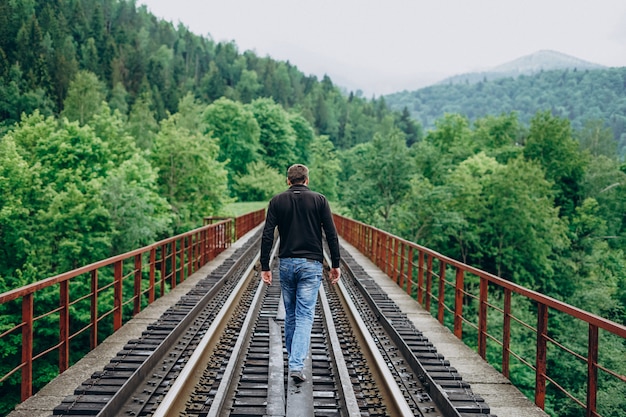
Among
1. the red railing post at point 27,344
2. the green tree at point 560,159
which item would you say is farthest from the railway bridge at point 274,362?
the green tree at point 560,159

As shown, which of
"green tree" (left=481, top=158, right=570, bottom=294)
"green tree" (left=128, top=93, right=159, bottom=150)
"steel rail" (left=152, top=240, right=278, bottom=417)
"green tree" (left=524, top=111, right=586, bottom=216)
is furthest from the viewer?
"green tree" (left=128, top=93, right=159, bottom=150)

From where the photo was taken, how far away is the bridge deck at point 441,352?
4980mm

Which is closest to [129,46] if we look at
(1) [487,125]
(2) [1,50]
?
(2) [1,50]

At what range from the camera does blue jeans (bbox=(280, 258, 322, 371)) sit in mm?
4988

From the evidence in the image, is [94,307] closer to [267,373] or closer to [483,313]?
[267,373]

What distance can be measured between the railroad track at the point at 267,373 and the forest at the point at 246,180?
1655cm

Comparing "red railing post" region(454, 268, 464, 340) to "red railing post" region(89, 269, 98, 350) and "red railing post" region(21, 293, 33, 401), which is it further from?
"red railing post" region(21, 293, 33, 401)

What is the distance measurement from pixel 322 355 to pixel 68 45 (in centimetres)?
8599

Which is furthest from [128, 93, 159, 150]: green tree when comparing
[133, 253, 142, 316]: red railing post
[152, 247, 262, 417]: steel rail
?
[152, 247, 262, 417]: steel rail

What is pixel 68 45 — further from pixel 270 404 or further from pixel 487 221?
pixel 270 404

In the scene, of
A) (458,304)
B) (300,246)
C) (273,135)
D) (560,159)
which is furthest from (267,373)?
(273,135)

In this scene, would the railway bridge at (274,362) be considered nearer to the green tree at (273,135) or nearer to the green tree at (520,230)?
the green tree at (520,230)

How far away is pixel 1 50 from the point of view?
6394 centimetres

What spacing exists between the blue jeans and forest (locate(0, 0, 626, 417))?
18.8 meters
